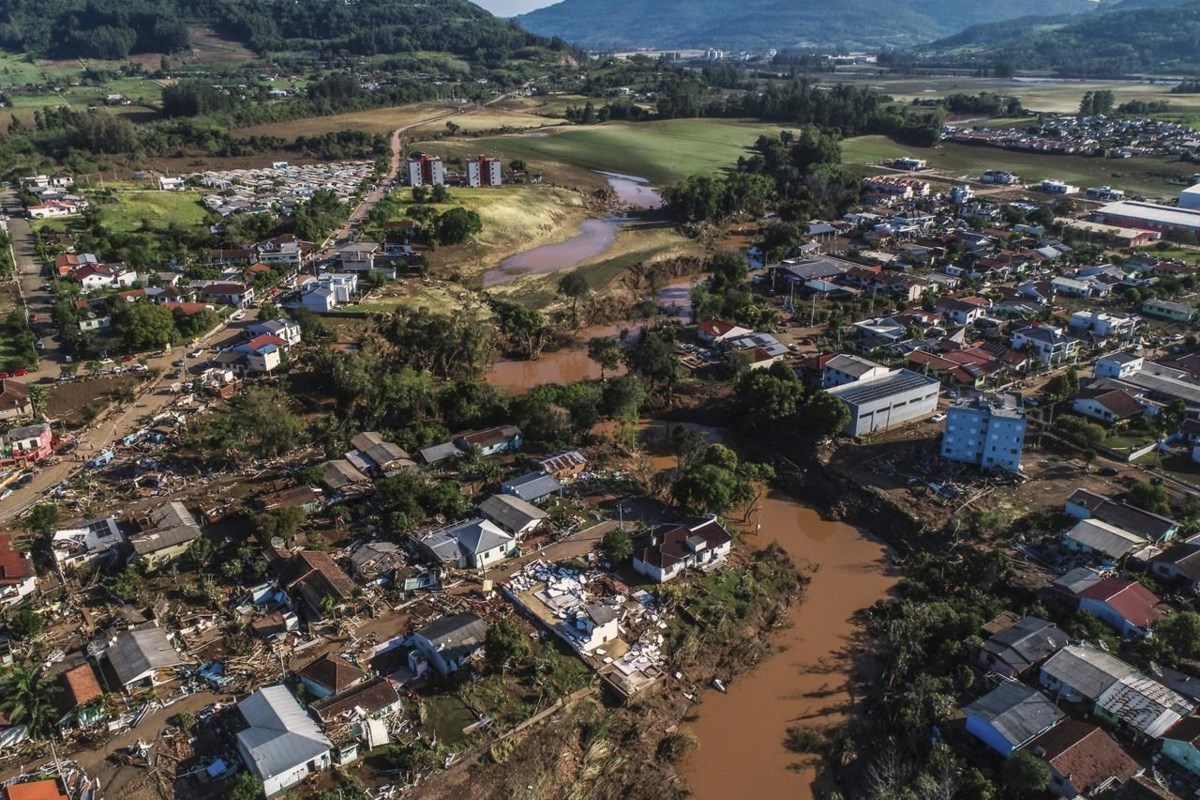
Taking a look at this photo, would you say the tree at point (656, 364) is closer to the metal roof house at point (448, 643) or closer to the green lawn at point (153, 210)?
the metal roof house at point (448, 643)

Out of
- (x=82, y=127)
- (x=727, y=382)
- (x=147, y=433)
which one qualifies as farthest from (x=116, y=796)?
(x=82, y=127)

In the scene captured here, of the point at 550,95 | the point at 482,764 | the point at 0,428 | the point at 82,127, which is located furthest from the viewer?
the point at 550,95

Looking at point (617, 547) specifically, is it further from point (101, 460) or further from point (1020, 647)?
point (101, 460)

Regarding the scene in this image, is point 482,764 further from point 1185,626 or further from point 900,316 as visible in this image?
point 900,316

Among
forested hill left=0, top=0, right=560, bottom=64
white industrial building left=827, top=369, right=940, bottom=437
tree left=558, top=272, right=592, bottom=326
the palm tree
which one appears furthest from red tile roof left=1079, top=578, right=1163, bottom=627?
forested hill left=0, top=0, right=560, bottom=64

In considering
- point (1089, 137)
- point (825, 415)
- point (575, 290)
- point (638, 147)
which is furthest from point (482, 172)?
point (1089, 137)
